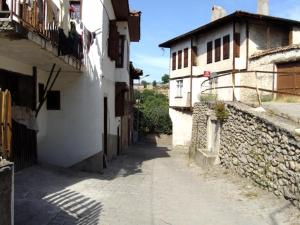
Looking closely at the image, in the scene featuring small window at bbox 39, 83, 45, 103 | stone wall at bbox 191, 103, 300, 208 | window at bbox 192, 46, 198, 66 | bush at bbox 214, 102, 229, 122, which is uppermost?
window at bbox 192, 46, 198, 66

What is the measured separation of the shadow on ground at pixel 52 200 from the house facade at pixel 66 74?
112cm

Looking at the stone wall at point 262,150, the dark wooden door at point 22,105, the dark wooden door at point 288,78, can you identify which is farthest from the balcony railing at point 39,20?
the dark wooden door at point 288,78

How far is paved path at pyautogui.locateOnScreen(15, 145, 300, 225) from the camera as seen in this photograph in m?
8.87

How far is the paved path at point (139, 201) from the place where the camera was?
8.87m

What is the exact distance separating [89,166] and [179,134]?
86.0ft

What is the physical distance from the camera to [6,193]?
243 inches

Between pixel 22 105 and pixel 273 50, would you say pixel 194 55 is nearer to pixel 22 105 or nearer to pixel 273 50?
pixel 273 50

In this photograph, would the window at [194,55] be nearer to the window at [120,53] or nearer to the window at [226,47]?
the window at [226,47]

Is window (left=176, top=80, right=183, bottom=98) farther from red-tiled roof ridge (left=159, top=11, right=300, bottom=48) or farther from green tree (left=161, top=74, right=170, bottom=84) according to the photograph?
green tree (left=161, top=74, right=170, bottom=84)

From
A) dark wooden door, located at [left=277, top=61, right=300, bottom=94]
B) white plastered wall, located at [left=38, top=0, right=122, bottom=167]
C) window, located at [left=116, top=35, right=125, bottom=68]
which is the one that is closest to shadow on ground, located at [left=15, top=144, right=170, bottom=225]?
white plastered wall, located at [left=38, top=0, right=122, bottom=167]

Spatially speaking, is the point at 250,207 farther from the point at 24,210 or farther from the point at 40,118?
the point at 40,118

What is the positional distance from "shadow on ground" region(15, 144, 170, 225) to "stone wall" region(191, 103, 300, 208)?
417 centimetres

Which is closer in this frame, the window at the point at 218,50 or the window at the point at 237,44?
the window at the point at 237,44

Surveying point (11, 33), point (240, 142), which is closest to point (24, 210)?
point (11, 33)
